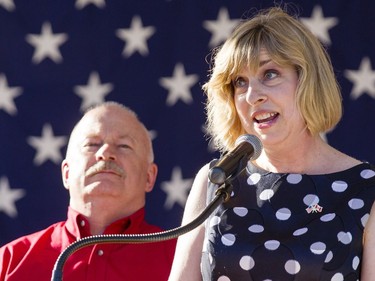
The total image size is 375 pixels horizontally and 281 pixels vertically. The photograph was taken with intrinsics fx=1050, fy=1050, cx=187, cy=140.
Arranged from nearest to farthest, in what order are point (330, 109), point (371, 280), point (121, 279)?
point (371, 280) → point (330, 109) → point (121, 279)

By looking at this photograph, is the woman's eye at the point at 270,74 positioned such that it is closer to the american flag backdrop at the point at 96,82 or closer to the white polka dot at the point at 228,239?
the white polka dot at the point at 228,239

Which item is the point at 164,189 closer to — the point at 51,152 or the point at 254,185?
the point at 51,152

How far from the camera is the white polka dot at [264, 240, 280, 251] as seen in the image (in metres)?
2.78

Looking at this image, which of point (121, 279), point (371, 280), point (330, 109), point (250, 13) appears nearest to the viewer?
point (371, 280)

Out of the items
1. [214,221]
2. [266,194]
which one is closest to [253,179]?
[266,194]

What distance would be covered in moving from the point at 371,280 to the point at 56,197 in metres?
1.91

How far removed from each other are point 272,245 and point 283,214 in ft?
0.37

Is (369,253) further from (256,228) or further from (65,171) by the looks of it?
(65,171)

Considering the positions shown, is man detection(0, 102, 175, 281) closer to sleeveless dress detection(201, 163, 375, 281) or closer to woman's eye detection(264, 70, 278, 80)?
sleeveless dress detection(201, 163, 375, 281)

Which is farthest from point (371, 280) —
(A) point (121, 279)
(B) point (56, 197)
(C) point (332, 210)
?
(B) point (56, 197)

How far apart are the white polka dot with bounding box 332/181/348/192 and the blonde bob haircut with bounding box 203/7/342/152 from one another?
16cm

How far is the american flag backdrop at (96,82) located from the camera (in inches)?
166

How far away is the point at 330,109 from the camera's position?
2.95 m

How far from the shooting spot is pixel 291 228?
2820 mm
